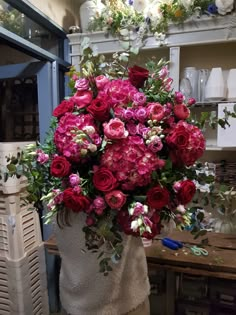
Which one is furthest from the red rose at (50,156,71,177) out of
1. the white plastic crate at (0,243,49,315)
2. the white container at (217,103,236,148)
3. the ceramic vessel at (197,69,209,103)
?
the ceramic vessel at (197,69,209,103)

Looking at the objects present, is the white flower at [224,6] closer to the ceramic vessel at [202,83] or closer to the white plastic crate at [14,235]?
the ceramic vessel at [202,83]

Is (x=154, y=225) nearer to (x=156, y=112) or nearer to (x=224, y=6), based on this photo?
(x=156, y=112)

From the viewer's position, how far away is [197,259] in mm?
1394

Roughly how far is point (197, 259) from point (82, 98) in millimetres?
1097

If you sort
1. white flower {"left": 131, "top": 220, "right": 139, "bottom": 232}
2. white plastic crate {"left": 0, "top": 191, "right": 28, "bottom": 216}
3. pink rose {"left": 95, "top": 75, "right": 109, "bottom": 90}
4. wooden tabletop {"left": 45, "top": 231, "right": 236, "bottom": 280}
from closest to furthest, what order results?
white flower {"left": 131, "top": 220, "right": 139, "bottom": 232} < pink rose {"left": 95, "top": 75, "right": 109, "bottom": 90} < wooden tabletop {"left": 45, "top": 231, "right": 236, "bottom": 280} < white plastic crate {"left": 0, "top": 191, "right": 28, "bottom": 216}

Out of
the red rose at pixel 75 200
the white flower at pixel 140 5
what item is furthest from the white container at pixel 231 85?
the red rose at pixel 75 200

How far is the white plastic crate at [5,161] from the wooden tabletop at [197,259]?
15.2 inches

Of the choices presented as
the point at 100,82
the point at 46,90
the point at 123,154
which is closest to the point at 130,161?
the point at 123,154

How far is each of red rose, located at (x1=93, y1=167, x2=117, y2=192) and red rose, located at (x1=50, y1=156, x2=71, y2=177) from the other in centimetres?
8

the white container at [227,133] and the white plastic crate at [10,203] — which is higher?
the white container at [227,133]

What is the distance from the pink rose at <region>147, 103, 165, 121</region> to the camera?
706 mm

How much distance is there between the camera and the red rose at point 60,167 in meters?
0.68

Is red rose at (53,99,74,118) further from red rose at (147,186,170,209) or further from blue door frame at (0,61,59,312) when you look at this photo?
blue door frame at (0,61,59,312)

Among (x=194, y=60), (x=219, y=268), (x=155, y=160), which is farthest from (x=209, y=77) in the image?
(x=155, y=160)
